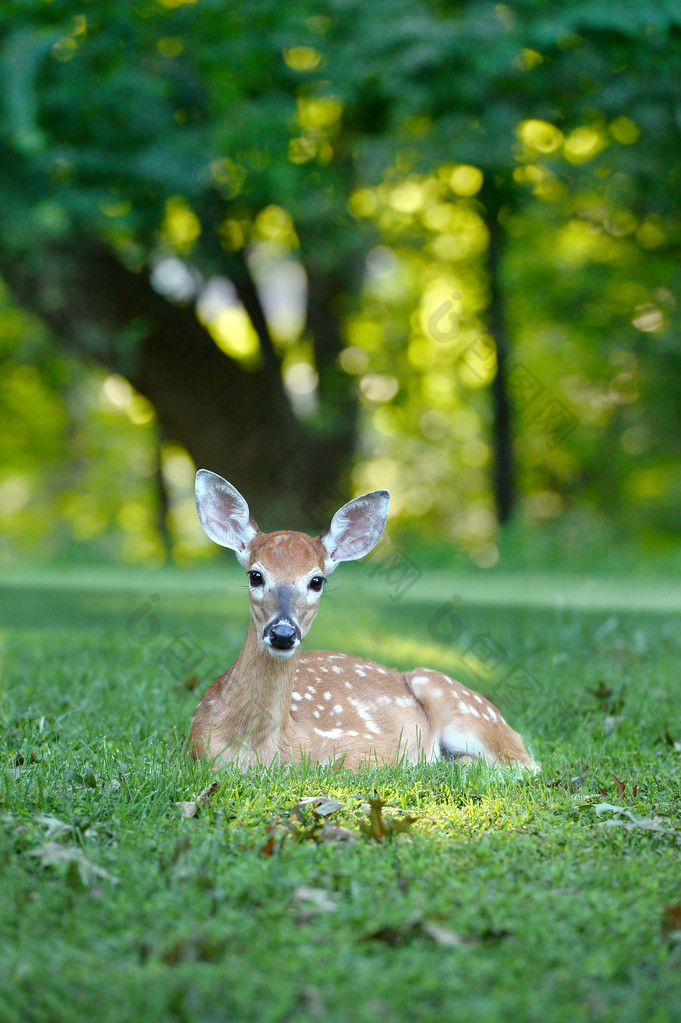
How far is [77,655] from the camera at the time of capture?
6145mm

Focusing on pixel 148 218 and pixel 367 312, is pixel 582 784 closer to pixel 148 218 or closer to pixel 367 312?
pixel 148 218

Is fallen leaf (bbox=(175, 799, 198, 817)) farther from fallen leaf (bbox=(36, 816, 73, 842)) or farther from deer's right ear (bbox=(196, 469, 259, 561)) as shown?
deer's right ear (bbox=(196, 469, 259, 561))

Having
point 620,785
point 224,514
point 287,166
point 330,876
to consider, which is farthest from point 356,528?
point 287,166

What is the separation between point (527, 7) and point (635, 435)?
46.5ft

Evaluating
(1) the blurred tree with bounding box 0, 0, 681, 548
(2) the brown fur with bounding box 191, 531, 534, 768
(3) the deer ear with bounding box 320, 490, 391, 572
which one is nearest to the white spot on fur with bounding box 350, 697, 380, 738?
(2) the brown fur with bounding box 191, 531, 534, 768

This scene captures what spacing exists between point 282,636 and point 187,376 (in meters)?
10.1

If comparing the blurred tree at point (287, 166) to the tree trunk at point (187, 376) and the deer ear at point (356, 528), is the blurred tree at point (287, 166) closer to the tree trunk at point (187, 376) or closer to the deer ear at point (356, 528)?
the tree trunk at point (187, 376)

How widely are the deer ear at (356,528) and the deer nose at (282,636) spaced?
1.52ft

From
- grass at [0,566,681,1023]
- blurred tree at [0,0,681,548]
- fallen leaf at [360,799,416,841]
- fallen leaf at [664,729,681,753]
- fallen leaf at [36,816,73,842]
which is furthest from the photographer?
blurred tree at [0,0,681,548]

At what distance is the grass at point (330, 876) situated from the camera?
214cm

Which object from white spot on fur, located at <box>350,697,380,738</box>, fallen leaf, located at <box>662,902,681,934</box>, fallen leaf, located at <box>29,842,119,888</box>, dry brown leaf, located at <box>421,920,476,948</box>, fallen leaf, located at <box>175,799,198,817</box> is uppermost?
dry brown leaf, located at <box>421,920,476,948</box>

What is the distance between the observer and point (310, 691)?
4207mm

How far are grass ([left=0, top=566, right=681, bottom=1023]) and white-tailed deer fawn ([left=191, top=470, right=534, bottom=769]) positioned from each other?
0.23 metres

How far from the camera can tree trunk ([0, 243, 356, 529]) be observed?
12578mm
